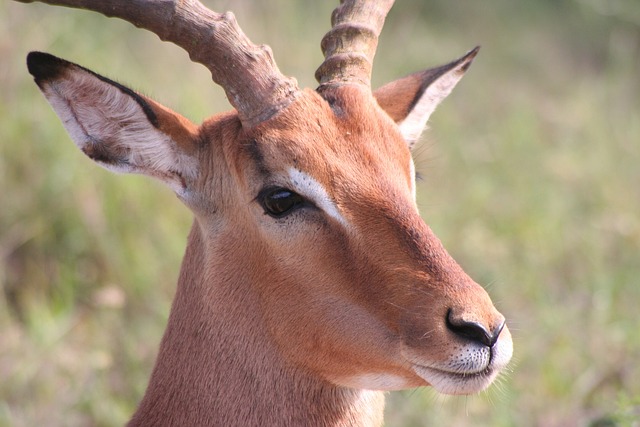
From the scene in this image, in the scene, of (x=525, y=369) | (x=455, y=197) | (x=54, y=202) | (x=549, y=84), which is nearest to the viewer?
(x=525, y=369)

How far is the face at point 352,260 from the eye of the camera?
310cm

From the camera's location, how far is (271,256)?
11.5 feet

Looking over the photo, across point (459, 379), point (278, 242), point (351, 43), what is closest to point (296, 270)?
point (278, 242)

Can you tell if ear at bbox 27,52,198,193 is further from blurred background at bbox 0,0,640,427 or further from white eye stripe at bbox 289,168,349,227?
blurred background at bbox 0,0,640,427

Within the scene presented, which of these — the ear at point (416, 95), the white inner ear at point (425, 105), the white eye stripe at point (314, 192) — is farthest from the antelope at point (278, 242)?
the white inner ear at point (425, 105)

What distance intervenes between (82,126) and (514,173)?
5322mm

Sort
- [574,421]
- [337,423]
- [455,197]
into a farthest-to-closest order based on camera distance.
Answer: [455,197]
[574,421]
[337,423]

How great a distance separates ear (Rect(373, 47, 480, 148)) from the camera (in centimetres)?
416

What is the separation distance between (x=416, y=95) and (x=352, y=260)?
46.1 inches

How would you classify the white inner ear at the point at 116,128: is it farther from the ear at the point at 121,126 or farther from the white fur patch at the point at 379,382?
the white fur patch at the point at 379,382

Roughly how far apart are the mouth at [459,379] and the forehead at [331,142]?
2.38 feet

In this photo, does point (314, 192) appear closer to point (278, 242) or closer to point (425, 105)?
point (278, 242)

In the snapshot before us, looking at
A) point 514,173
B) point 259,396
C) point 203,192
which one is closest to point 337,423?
point 259,396

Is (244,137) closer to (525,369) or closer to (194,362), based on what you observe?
(194,362)
